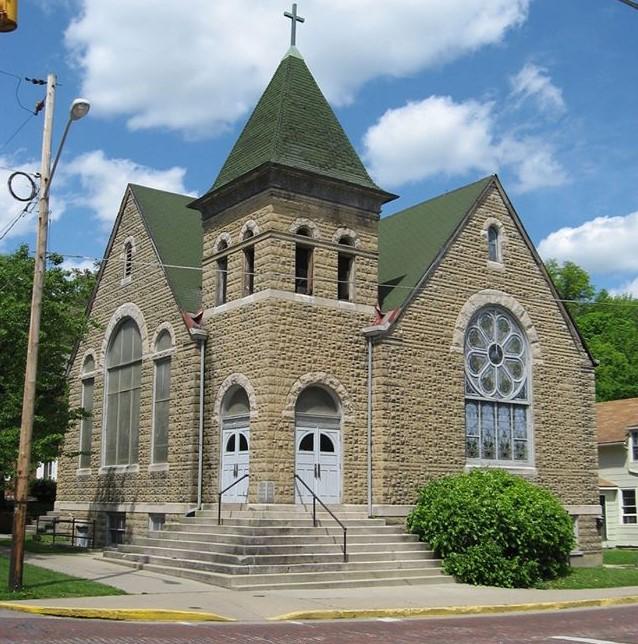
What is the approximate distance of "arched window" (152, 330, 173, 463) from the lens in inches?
1041

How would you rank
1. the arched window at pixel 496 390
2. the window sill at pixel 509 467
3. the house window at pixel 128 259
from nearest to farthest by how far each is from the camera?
the window sill at pixel 509 467, the arched window at pixel 496 390, the house window at pixel 128 259

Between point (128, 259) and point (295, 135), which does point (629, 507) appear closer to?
point (128, 259)

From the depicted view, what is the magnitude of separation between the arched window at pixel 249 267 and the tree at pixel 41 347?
15.8ft

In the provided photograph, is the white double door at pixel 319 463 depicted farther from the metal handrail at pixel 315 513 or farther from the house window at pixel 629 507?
the house window at pixel 629 507

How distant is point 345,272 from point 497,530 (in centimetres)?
807

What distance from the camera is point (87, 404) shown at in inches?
1237

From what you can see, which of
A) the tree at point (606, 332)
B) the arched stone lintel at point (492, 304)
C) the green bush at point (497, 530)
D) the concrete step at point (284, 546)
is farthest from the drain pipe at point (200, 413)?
the tree at point (606, 332)

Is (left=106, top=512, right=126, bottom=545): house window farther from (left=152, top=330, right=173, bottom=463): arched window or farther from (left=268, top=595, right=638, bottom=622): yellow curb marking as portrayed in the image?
(left=268, top=595, right=638, bottom=622): yellow curb marking

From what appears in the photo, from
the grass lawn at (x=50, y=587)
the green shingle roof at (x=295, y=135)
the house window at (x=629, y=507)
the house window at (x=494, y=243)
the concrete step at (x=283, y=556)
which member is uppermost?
the green shingle roof at (x=295, y=135)

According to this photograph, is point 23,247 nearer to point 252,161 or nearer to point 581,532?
point 252,161

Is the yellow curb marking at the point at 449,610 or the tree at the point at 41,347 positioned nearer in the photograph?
the yellow curb marking at the point at 449,610

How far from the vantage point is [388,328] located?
24.1 meters

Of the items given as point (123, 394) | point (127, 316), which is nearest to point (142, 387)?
point (123, 394)

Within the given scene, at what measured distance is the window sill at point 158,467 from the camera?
25844 mm
